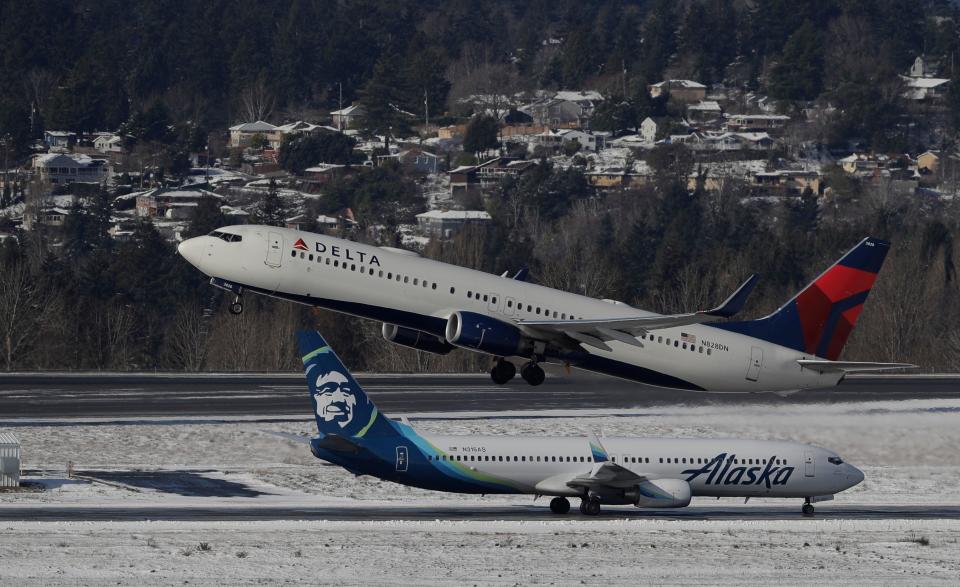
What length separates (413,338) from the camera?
239 feet

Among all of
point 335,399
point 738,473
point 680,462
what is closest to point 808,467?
point 738,473

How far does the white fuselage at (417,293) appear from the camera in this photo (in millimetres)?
69875

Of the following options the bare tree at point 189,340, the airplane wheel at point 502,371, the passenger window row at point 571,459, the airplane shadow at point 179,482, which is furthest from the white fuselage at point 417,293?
the bare tree at point 189,340

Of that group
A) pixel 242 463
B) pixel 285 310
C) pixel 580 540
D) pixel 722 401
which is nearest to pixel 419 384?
pixel 722 401

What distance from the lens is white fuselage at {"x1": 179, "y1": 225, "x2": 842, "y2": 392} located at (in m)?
69.9

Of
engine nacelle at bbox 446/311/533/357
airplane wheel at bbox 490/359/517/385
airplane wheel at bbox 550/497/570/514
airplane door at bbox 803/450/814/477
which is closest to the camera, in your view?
airplane wheel at bbox 550/497/570/514

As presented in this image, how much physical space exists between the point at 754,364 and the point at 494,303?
11.9m

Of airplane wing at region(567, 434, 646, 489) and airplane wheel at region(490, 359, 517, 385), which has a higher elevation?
airplane wheel at region(490, 359, 517, 385)

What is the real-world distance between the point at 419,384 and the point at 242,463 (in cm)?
2925

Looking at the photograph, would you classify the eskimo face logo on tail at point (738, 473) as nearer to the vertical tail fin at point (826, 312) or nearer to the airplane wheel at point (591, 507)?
the airplane wheel at point (591, 507)

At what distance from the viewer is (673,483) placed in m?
64.5

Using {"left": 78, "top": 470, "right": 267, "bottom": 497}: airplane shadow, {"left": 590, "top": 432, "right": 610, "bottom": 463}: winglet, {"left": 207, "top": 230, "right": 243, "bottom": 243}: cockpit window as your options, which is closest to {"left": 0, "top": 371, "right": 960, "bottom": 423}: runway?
{"left": 78, "top": 470, "right": 267, "bottom": 497}: airplane shadow

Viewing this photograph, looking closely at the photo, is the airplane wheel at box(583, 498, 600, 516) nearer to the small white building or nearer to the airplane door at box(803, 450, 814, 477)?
the airplane door at box(803, 450, 814, 477)

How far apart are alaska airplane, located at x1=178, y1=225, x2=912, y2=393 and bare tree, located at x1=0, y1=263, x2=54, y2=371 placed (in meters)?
64.0
